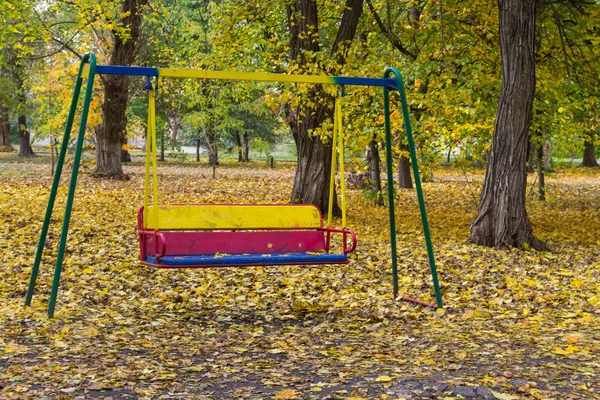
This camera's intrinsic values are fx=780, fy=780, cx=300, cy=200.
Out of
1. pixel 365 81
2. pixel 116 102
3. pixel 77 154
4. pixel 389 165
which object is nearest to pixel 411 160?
pixel 389 165

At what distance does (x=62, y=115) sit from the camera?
19781mm

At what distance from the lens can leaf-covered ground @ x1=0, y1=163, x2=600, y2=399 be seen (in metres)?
4.33

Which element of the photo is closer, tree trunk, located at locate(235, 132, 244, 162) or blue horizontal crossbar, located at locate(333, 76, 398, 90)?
blue horizontal crossbar, located at locate(333, 76, 398, 90)

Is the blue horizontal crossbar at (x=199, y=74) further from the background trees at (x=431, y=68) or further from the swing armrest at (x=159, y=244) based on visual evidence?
the background trees at (x=431, y=68)

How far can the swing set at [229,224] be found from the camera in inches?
236

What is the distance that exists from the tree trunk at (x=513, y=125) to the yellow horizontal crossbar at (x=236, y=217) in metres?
4.00

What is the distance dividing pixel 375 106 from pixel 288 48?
2.90 meters

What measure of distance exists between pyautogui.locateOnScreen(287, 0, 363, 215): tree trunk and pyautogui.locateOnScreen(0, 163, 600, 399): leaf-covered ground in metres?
1.85

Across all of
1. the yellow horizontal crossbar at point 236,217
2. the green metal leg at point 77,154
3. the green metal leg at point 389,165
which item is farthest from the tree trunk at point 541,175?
the green metal leg at point 77,154

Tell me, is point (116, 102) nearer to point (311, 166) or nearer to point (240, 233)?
point (311, 166)

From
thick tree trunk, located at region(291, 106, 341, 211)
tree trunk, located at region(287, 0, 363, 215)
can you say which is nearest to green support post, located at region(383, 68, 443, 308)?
tree trunk, located at region(287, 0, 363, 215)

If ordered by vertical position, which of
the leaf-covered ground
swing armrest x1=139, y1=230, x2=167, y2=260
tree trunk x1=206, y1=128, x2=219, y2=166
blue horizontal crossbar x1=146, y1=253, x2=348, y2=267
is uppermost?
tree trunk x1=206, y1=128, x2=219, y2=166

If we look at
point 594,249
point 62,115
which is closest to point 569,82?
point 594,249

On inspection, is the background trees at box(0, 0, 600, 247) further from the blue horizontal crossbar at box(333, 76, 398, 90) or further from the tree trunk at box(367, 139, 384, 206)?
the blue horizontal crossbar at box(333, 76, 398, 90)
